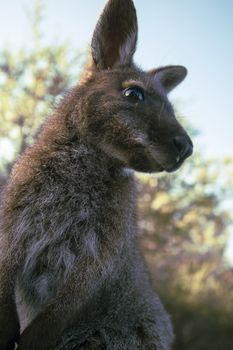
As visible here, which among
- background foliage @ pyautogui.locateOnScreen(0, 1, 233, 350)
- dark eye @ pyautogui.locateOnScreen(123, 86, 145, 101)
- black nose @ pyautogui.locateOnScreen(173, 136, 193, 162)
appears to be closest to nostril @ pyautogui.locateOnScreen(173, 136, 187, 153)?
black nose @ pyautogui.locateOnScreen(173, 136, 193, 162)

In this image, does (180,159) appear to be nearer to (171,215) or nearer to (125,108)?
(125,108)

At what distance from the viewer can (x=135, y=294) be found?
4.83 metres

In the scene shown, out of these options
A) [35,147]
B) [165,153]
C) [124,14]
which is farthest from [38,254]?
[124,14]

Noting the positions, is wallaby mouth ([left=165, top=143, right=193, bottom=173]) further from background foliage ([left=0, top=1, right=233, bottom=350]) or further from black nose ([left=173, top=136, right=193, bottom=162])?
background foliage ([left=0, top=1, right=233, bottom=350])

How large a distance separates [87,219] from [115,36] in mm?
1891

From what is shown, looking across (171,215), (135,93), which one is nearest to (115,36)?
(135,93)

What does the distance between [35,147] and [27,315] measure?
1.44 metres

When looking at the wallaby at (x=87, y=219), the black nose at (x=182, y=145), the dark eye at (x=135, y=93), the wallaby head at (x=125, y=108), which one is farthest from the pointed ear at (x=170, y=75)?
the black nose at (x=182, y=145)

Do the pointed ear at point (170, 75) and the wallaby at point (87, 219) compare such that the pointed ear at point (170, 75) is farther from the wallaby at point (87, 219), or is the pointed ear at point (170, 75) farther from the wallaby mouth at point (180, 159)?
the wallaby mouth at point (180, 159)

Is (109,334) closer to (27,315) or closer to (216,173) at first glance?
(27,315)

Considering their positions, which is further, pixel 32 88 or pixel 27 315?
pixel 32 88

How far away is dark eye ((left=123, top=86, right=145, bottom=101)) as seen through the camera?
4.62 m

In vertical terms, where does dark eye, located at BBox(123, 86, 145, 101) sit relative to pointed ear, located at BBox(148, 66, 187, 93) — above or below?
below

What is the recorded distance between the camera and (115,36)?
5066 mm
